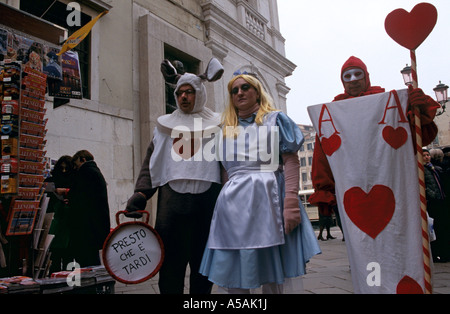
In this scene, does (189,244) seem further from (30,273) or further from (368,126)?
(30,273)

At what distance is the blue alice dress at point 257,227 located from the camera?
6.06 feet

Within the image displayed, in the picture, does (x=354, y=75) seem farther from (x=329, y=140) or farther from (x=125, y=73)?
(x=125, y=73)

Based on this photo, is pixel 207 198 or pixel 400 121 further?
pixel 207 198

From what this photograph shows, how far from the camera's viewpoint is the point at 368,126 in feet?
6.93

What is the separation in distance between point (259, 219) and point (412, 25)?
153cm

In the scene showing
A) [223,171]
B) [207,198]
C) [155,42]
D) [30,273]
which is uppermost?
[155,42]

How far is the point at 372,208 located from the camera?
2018 millimetres

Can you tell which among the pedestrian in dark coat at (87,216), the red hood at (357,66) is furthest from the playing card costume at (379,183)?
the pedestrian in dark coat at (87,216)

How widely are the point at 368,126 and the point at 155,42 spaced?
6073mm

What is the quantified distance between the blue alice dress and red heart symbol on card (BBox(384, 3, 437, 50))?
88cm

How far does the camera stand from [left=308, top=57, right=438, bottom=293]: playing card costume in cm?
194

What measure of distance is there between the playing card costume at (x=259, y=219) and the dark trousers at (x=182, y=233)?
32 cm

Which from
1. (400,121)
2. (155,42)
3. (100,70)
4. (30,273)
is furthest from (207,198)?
(155,42)
